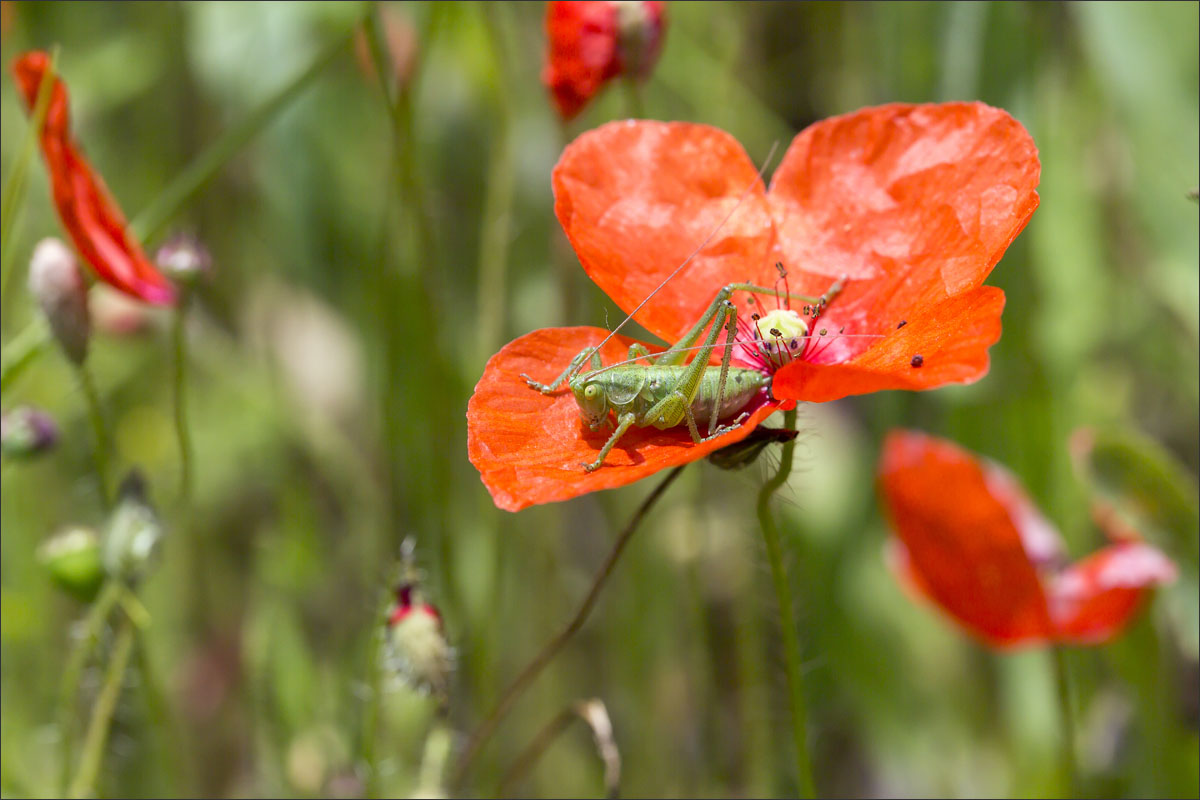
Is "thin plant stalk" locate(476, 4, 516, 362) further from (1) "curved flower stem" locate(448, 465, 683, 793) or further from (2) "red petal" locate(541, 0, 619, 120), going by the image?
(1) "curved flower stem" locate(448, 465, 683, 793)

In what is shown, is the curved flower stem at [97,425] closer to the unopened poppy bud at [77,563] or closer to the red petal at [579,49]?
the unopened poppy bud at [77,563]

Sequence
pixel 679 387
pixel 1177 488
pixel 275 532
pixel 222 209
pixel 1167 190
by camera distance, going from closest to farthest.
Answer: pixel 679 387 < pixel 1177 488 < pixel 1167 190 < pixel 275 532 < pixel 222 209

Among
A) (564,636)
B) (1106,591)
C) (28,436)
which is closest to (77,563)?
(28,436)

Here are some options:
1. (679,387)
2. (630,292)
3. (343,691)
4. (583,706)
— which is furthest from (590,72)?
(343,691)

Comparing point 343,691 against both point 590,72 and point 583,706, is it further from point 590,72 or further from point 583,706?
point 590,72

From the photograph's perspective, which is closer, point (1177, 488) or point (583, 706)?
point (583, 706)
